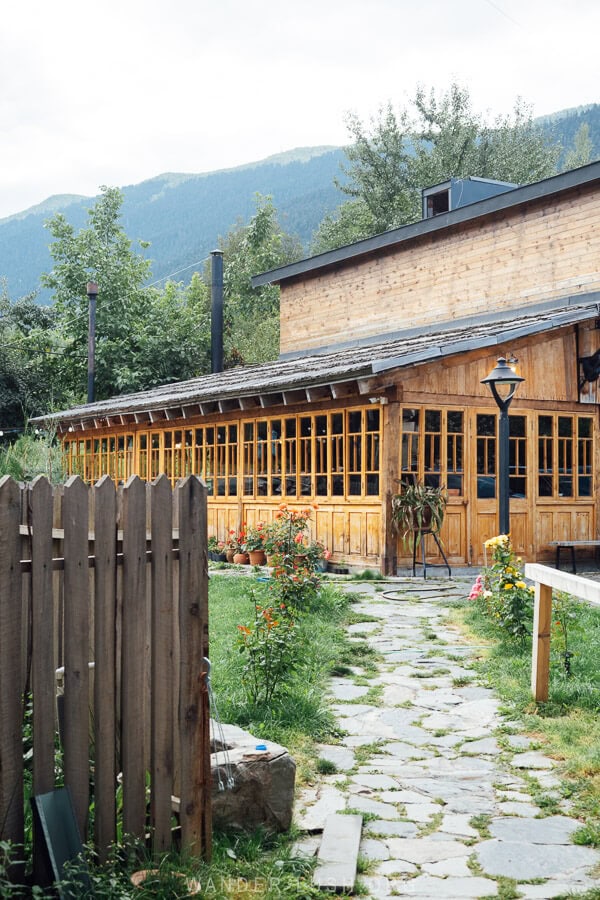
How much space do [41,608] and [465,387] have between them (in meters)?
11.6

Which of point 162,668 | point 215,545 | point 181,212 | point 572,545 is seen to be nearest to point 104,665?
point 162,668

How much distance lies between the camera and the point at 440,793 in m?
4.63

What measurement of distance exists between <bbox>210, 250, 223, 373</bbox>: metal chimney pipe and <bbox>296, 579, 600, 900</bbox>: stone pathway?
66.7 ft

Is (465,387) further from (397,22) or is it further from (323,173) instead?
(323,173)

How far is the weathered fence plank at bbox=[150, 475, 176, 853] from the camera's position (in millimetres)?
3529

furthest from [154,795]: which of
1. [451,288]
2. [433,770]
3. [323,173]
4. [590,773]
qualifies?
[323,173]

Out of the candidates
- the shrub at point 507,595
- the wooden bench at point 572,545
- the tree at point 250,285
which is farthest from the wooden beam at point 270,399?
the tree at point 250,285

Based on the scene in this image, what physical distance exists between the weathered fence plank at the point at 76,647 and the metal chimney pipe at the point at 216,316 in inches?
939

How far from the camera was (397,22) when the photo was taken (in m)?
8.16

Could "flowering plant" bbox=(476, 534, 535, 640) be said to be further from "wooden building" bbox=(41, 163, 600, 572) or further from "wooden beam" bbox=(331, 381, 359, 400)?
"wooden beam" bbox=(331, 381, 359, 400)

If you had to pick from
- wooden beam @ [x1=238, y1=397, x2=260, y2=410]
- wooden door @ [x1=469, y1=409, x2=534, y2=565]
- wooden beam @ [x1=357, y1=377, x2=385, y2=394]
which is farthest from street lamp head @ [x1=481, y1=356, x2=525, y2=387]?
wooden beam @ [x1=238, y1=397, x2=260, y2=410]

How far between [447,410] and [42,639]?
445 inches

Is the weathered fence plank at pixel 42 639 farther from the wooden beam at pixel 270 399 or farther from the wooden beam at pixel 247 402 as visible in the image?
the wooden beam at pixel 247 402

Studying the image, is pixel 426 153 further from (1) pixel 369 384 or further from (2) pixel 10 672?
(2) pixel 10 672
